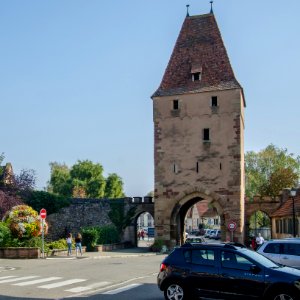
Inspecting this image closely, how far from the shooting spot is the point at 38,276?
18.9 m

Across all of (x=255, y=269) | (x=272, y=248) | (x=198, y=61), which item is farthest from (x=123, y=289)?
(x=198, y=61)

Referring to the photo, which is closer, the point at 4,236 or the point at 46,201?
the point at 4,236

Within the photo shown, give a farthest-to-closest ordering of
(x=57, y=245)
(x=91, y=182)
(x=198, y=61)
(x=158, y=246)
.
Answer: (x=91, y=182) → (x=198, y=61) → (x=158, y=246) → (x=57, y=245)

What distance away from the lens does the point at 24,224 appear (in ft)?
97.5

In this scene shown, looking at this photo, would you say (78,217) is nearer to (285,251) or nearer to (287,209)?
(287,209)

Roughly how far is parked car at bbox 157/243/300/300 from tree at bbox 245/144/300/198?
55.6 m

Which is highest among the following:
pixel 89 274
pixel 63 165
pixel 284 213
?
pixel 63 165

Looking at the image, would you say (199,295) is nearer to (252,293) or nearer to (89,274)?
(252,293)

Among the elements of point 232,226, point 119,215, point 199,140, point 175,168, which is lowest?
point 232,226

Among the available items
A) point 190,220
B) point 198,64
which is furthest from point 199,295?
point 190,220

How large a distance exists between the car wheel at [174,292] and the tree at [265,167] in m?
55.8

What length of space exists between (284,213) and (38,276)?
89.4 ft

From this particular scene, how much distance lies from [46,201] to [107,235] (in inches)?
349

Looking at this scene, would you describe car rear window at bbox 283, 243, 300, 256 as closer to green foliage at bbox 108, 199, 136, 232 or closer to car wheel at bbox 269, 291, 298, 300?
car wheel at bbox 269, 291, 298, 300
